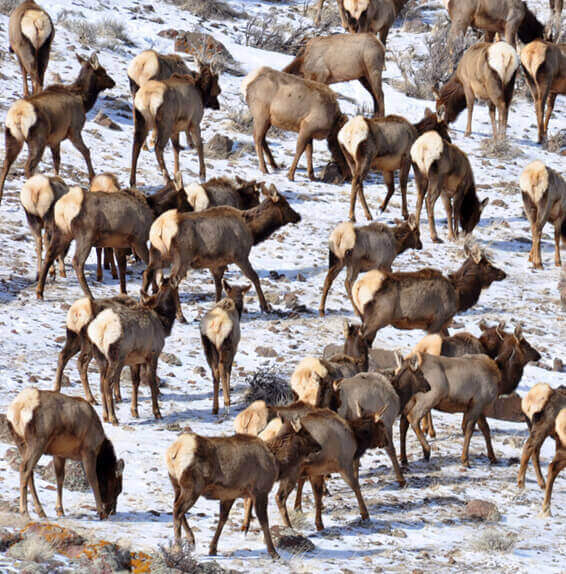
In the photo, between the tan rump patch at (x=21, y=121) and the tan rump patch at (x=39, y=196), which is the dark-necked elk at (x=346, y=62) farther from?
the tan rump patch at (x=39, y=196)

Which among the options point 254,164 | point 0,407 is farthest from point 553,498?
point 254,164

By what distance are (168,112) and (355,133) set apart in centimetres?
301

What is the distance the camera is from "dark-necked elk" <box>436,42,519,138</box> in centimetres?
2191

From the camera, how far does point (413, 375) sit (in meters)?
12.1

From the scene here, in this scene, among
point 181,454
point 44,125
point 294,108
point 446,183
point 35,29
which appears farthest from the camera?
point 35,29

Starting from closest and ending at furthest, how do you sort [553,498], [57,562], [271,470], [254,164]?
[57,562]
[271,470]
[553,498]
[254,164]

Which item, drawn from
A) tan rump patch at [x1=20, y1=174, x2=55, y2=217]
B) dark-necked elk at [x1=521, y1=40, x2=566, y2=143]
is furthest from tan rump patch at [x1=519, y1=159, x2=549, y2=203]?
tan rump patch at [x1=20, y1=174, x2=55, y2=217]

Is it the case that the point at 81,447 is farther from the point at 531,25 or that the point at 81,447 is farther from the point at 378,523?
the point at 531,25

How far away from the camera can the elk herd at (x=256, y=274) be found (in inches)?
392

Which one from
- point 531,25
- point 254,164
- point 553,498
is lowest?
point 553,498

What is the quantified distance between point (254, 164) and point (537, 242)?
17.4 feet

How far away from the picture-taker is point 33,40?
2031 cm

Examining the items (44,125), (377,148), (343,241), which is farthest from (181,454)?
(377,148)

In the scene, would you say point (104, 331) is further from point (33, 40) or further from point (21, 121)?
point (33, 40)
